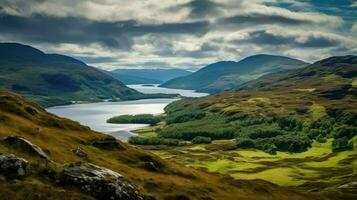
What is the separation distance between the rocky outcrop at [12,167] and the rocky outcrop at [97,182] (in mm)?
4960

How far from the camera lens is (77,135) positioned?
→ 99.5 m

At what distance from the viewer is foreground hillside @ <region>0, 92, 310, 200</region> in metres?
51.8

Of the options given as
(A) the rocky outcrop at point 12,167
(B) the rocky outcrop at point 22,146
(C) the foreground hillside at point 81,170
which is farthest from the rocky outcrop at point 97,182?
(B) the rocky outcrop at point 22,146

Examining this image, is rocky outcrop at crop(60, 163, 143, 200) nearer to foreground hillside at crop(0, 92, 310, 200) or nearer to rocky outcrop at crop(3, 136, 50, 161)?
foreground hillside at crop(0, 92, 310, 200)

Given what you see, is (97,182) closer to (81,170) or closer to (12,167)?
(81,170)

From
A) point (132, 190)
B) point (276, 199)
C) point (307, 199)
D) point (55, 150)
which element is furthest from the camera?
point (307, 199)

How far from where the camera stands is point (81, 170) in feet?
182

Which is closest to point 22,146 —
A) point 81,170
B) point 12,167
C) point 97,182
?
point 12,167

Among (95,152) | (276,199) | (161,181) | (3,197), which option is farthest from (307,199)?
(3,197)

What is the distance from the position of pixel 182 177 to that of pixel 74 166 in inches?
1628

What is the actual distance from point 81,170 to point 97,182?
2862mm

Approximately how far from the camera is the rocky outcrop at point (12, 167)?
51.1m

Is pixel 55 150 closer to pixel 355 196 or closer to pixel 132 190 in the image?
pixel 132 190

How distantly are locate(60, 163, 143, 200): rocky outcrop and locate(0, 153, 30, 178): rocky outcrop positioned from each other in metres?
4.96
